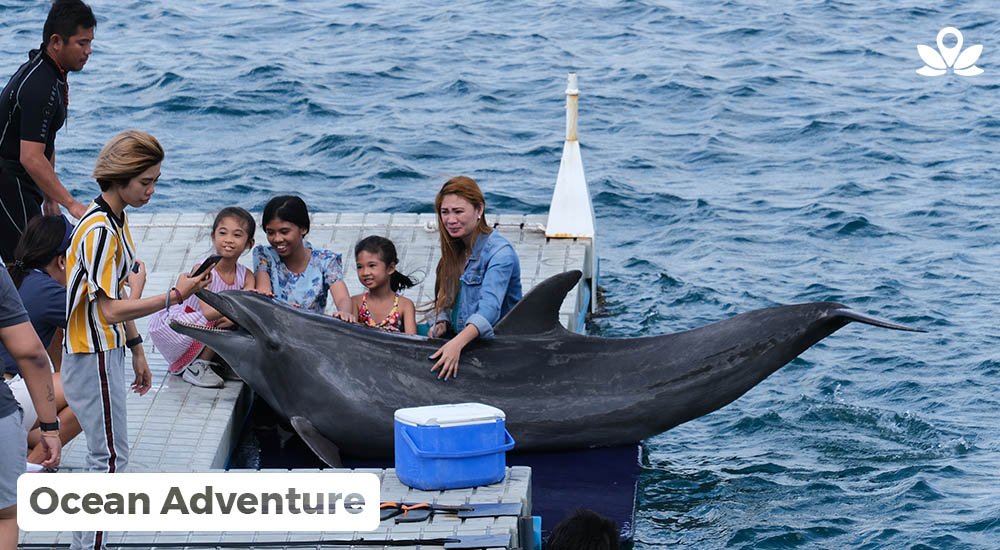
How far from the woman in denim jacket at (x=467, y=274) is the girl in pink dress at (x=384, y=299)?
20 cm

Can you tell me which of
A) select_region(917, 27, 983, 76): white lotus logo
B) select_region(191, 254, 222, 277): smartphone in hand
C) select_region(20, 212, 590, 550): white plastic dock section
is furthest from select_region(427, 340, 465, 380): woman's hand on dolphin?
select_region(917, 27, 983, 76): white lotus logo

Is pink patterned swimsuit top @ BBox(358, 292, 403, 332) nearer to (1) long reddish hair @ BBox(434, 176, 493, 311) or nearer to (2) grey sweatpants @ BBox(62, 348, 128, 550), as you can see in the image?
(1) long reddish hair @ BBox(434, 176, 493, 311)

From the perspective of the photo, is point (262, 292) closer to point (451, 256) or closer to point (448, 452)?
point (451, 256)

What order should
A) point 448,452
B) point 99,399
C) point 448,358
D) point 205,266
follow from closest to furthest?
point 99,399, point 205,266, point 448,452, point 448,358

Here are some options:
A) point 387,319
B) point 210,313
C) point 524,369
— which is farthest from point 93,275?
point 524,369

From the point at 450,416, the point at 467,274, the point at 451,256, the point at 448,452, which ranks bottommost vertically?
the point at 448,452

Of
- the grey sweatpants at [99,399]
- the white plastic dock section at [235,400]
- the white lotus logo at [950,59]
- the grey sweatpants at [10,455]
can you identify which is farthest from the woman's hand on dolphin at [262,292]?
the white lotus logo at [950,59]

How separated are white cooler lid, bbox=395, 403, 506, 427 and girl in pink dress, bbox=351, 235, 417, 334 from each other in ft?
5.51

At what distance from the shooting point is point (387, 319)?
9492 mm

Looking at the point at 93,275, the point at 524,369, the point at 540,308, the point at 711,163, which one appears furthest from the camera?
the point at 711,163

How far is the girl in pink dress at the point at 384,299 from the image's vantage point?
934cm

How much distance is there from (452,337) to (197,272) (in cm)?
253

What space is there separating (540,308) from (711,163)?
33.9ft

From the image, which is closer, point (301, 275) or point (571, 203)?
point (301, 275)
